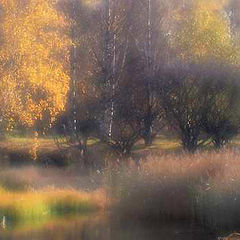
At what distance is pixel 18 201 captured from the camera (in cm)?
1850

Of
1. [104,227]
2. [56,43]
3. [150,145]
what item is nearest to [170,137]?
[150,145]

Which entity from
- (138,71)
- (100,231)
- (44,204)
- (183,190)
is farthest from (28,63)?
(138,71)

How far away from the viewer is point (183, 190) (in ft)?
60.5

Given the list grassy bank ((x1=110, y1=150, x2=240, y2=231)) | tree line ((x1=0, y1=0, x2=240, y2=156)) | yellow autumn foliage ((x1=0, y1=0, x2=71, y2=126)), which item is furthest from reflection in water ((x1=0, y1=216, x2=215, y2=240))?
tree line ((x1=0, y1=0, x2=240, y2=156))

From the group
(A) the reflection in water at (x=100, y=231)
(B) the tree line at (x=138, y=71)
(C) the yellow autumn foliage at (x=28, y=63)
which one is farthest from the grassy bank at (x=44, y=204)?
(B) the tree line at (x=138, y=71)

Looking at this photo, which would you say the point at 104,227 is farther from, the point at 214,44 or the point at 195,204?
the point at 214,44

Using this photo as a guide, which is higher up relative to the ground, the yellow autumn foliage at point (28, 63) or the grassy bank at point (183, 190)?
the yellow autumn foliage at point (28, 63)

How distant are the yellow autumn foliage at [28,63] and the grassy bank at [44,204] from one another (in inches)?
146

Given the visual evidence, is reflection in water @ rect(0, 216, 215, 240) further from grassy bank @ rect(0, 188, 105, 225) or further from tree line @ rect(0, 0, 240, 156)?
tree line @ rect(0, 0, 240, 156)

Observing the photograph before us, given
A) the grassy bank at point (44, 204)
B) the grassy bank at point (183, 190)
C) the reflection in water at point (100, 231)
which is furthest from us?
the grassy bank at point (44, 204)

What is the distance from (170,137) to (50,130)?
7384 millimetres

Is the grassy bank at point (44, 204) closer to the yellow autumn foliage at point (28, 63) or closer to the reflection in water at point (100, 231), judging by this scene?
the reflection in water at point (100, 231)

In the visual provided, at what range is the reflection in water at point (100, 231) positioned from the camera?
52.6 feet

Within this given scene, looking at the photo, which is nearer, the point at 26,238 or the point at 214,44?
→ the point at 26,238
